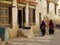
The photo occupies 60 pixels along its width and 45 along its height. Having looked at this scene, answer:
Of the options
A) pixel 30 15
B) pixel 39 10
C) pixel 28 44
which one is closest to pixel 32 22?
pixel 30 15

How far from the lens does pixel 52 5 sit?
42.0m

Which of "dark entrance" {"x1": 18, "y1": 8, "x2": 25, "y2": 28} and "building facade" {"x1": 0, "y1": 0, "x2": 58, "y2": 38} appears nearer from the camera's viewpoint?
"building facade" {"x1": 0, "y1": 0, "x2": 58, "y2": 38}

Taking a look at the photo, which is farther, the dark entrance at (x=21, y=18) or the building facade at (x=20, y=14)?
the dark entrance at (x=21, y=18)

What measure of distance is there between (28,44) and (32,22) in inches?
464

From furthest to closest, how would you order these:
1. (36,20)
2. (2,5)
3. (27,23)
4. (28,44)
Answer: (36,20)
(27,23)
(2,5)
(28,44)

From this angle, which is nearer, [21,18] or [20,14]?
[21,18]

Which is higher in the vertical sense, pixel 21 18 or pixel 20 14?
pixel 20 14

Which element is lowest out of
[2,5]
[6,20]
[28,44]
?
[28,44]

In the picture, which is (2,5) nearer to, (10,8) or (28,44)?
(10,8)

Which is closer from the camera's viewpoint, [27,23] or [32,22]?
[27,23]

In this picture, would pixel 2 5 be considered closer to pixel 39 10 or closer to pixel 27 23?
pixel 27 23

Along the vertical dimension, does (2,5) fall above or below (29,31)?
above

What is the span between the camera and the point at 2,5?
21.0 meters

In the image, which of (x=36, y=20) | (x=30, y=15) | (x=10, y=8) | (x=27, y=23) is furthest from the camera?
(x=36, y=20)
